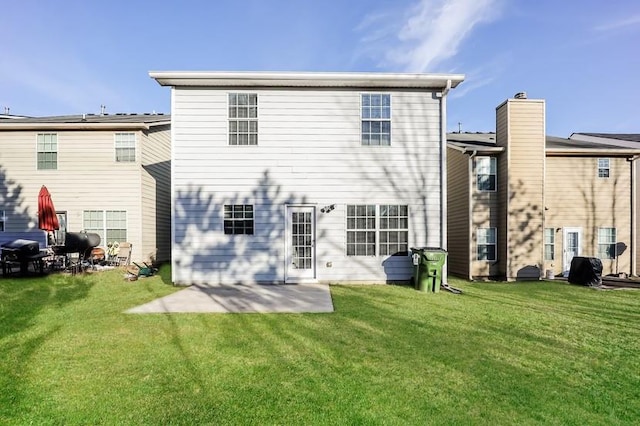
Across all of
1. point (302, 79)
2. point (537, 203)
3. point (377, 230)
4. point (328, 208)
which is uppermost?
point (302, 79)

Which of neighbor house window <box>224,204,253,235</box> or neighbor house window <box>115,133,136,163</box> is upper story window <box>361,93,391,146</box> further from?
neighbor house window <box>115,133,136,163</box>

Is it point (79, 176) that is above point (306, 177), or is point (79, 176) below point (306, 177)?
above

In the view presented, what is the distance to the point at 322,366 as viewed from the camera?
13.4 ft

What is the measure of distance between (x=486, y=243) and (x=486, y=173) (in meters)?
2.66

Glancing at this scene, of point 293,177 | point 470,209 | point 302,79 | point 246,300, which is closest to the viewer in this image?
point 246,300

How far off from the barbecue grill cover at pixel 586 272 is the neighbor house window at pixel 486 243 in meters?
2.45

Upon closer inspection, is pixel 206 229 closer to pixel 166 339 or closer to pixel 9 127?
pixel 166 339

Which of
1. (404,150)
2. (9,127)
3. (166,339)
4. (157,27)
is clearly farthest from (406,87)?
(9,127)

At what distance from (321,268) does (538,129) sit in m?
9.60

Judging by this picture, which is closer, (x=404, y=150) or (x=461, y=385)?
(x=461, y=385)

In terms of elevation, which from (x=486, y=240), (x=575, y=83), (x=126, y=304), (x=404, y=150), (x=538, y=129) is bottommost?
(x=126, y=304)

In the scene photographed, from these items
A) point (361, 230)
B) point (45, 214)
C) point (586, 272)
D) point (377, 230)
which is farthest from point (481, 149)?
point (45, 214)

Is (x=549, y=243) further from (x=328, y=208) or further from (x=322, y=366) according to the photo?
(x=322, y=366)

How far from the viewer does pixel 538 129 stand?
40.8ft
